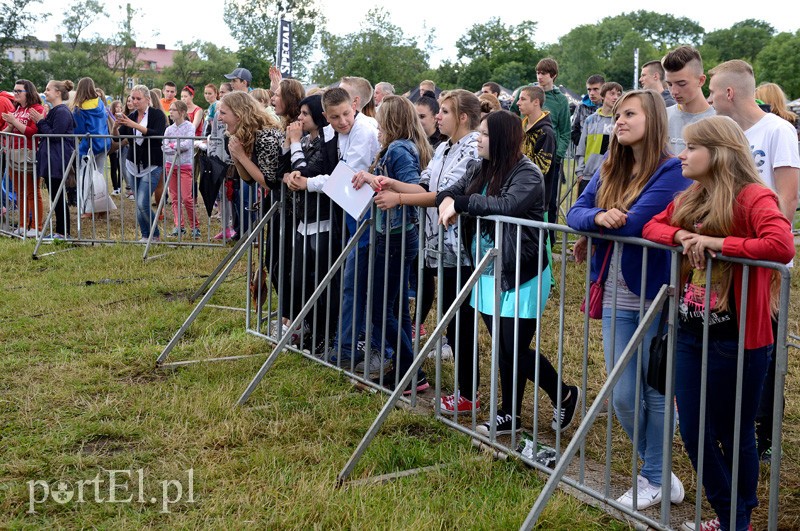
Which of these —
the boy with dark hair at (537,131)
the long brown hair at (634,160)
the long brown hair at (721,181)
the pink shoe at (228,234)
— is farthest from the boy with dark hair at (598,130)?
the long brown hair at (721,181)

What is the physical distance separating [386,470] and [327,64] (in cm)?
6817

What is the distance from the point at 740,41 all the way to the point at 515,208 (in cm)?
10215

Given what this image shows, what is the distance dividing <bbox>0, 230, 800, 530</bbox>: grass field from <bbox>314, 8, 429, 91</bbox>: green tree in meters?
54.9

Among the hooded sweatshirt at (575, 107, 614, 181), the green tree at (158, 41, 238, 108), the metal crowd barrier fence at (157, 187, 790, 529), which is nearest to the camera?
the metal crowd barrier fence at (157, 187, 790, 529)

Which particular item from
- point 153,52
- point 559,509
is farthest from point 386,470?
point 153,52

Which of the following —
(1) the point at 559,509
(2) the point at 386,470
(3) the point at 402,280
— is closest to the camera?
(1) the point at 559,509

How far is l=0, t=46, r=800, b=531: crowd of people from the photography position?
331 cm

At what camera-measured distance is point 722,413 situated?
133 inches

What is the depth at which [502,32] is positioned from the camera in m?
81.4

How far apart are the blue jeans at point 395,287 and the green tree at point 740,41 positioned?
95.0m

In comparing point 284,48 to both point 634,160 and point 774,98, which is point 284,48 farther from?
point 634,160

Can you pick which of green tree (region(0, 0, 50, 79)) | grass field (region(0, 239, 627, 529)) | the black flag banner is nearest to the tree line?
green tree (region(0, 0, 50, 79))

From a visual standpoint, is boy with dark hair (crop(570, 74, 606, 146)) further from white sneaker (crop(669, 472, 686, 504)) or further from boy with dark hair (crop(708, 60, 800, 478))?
white sneaker (crop(669, 472, 686, 504))

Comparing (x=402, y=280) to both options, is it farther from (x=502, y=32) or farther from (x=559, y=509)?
(x=502, y=32)
